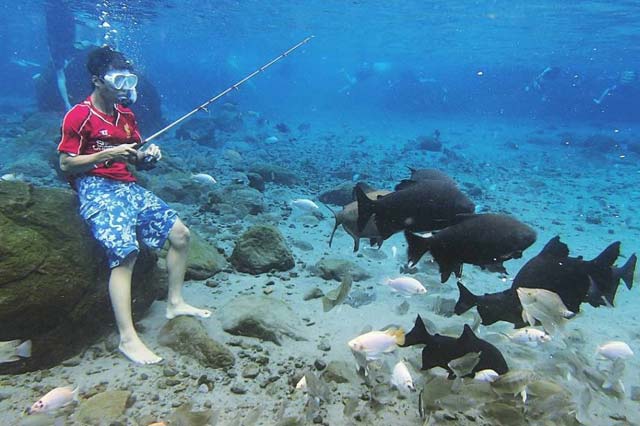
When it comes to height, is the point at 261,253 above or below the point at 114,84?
below

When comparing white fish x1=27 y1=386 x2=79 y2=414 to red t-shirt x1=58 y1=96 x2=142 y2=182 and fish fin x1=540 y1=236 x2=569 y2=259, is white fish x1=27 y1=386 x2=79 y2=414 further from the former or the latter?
fish fin x1=540 y1=236 x2=569 y2=259

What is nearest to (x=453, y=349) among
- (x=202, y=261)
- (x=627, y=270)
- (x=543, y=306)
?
(x=543, y=306)

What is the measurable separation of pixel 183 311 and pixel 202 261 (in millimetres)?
1448

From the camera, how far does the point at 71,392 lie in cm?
293

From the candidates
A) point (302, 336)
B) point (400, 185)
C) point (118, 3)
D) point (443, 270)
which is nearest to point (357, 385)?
point (302, 336)

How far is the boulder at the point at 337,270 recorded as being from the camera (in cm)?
616

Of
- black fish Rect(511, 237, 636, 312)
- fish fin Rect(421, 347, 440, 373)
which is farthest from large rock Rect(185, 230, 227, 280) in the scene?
black fish Rect(511, 237, 636, 312)

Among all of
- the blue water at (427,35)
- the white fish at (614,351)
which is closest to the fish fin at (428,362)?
the white fish at (614,351)

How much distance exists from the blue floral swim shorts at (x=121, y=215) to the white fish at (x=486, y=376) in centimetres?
338

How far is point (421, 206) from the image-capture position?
259cm

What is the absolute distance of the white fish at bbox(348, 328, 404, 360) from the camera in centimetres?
310

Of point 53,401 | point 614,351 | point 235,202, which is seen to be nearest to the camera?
point 53,401

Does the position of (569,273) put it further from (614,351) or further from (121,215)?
(121,215)

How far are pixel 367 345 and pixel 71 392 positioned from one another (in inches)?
94.5
